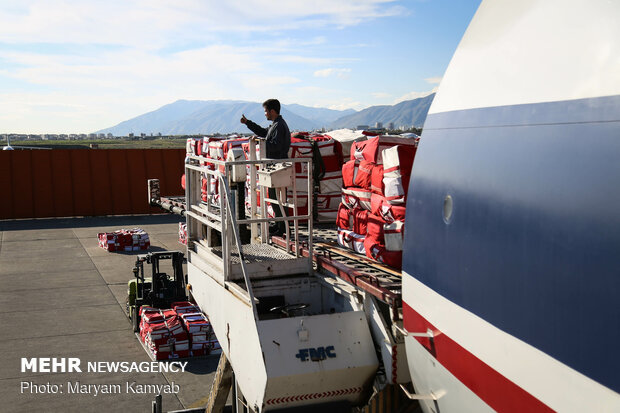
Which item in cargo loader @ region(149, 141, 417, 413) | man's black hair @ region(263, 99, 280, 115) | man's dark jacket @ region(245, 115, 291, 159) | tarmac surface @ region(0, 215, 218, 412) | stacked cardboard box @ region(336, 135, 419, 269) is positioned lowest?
tarmac surface @ region(0, 215, 218, 412)

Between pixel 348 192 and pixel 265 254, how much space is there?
4.13ft

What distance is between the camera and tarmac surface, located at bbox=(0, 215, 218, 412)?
429 inches

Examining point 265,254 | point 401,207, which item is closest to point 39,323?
point 265,254

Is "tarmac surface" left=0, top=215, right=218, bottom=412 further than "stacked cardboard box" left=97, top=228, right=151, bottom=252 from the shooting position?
No

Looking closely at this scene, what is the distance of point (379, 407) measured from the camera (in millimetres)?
5691

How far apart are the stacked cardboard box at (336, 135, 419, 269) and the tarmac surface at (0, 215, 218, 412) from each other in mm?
4744

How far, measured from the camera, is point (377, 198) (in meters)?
7.02

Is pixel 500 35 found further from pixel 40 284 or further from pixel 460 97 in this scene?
pixel 40 284

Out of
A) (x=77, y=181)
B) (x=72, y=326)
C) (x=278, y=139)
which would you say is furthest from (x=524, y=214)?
(x=77, y=181)

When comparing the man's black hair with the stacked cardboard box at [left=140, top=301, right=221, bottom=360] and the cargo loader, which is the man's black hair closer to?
the cargo loader

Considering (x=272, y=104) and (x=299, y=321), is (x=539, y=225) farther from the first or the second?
(x=272, y=104)

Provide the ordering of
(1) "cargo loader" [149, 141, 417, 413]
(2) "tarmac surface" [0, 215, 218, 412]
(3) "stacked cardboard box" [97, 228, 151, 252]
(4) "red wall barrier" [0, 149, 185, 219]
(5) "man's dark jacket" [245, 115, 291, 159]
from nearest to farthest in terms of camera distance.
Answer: (1) "cargo loader" [149, 141, 417, 413] < (5) "man's dark jacket" [245, 115, 291, 159] < (2) "tarmac surface" [0, 215, 218, 412] < (3) "stacked cardboard box" [97, 228, 151, 252] < (4) "red wall barrier" [0, 149, 185, 219]

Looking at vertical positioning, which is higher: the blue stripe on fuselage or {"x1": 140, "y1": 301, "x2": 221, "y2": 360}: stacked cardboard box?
the blue stripe on fuselage

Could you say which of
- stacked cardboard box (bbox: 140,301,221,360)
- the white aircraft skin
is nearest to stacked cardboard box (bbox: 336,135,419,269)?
the white aircraft skin
